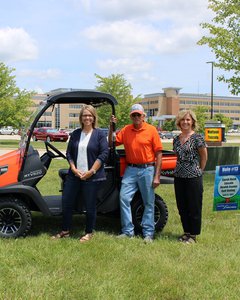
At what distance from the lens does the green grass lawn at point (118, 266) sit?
3764 millimetres

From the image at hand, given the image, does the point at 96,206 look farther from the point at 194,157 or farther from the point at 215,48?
the point at 215,48

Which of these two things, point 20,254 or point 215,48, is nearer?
point 20,254

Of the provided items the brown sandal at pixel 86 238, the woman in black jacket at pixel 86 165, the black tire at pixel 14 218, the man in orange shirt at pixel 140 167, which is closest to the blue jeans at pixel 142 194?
the man in orange shirt at pixel 140 167

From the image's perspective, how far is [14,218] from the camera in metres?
5.34

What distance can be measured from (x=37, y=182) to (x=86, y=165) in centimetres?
79

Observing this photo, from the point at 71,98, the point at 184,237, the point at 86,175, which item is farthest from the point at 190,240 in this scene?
the point at 71,98

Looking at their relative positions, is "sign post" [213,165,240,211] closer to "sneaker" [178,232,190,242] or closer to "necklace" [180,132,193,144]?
"sneaker" [178,232,190,242]

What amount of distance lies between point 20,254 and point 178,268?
1.77 metres

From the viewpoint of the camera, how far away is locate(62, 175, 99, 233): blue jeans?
525cm

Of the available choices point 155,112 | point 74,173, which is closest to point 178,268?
point 74,173

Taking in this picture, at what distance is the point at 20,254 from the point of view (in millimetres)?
4680

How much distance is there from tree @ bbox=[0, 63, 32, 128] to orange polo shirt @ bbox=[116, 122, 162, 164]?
27.0 metres

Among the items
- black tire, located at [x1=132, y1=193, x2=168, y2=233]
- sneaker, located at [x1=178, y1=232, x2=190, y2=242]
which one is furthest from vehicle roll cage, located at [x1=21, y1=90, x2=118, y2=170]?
sneaker, located at [x1=178, y1=232, x2=190, y2=242]

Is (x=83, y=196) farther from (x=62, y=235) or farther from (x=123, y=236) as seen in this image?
(x=123, y=236)
